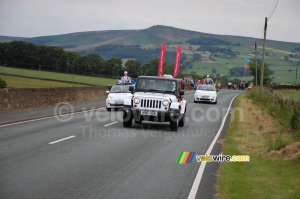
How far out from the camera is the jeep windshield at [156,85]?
18.0 metres

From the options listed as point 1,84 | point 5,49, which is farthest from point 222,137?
point 5,49

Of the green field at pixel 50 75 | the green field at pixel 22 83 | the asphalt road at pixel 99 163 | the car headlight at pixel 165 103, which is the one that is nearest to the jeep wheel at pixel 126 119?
the asphalt road at pixel 99 163

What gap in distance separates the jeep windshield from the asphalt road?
1633 millimetres

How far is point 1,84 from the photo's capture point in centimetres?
4159

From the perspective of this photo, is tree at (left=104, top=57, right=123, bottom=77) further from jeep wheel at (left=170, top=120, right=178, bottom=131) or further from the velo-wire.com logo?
the velo-wire.com logo

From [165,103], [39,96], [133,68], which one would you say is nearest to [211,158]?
[165,103]

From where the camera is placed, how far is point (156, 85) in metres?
18.2

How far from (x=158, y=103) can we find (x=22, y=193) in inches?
401

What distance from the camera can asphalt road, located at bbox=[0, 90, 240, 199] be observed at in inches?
290

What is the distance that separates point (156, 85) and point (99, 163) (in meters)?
8.69

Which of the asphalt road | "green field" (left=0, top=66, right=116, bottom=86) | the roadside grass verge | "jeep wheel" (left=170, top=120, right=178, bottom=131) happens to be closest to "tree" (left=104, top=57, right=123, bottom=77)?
"green field" (left=0, top=66, right=116, bottom=86)

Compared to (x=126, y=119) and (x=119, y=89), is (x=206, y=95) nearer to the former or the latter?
(x=119, y=89)

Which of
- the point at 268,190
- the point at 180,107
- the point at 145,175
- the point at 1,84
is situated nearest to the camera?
the point at 268,190

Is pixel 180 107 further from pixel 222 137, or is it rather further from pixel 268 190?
pixel 268 190
